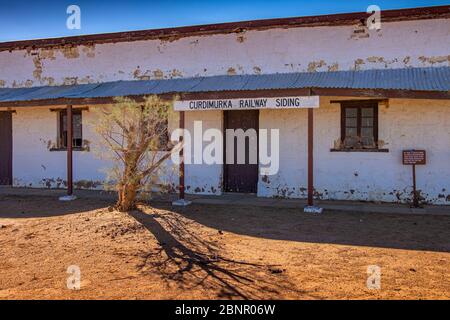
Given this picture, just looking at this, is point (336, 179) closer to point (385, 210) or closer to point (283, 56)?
point (385, 210)

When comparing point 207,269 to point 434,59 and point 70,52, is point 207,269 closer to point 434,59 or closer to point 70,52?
point 434,59

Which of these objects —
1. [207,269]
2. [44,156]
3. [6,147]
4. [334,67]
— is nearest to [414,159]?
[334,67]

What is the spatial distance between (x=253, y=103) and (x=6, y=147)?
352 inches

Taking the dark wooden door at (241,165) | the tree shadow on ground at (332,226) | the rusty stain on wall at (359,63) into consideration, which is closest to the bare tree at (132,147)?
the tree shadow on ground at (332,226)

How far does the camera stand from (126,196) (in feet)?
27.9

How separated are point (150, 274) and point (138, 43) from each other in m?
9.30

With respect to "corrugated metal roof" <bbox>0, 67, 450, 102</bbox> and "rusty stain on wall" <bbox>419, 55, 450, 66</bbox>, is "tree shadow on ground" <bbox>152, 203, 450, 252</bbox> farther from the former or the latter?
"rusty stain on wall" <bbox>419, 55, 450, 66</bbox>

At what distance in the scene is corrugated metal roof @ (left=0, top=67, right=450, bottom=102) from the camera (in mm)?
9133

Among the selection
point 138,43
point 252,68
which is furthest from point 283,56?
point 138,43

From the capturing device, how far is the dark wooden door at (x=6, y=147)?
1398 centimetres

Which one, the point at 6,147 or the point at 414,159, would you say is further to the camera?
the point at 6,147

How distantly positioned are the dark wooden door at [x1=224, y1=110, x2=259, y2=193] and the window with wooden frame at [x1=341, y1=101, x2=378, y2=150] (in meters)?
2.30

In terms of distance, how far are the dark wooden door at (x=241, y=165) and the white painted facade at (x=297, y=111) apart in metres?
0.27

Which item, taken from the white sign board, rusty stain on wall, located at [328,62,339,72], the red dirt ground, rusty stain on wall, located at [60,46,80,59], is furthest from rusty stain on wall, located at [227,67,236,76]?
rusty stain on wall, located at [60,46,80,59]
